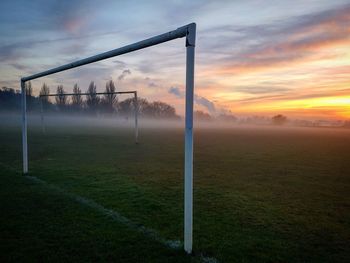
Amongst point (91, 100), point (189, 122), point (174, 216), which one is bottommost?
point (174, 216)

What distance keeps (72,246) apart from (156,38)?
110 inches

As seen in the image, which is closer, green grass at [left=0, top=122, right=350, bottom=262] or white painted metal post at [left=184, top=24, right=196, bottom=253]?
white painted metal post at [left=184, top=24, right=196, bottom=253]

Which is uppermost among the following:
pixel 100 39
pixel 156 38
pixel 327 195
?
pixel 100 39

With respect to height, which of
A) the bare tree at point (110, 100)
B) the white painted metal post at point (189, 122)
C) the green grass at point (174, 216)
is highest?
the bare tree at point (110, 100)

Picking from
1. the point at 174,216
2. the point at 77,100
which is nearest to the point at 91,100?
the point at 77,100

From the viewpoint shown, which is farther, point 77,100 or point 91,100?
point 77,100

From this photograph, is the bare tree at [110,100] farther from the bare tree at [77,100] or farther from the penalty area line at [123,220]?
the penalty area line at [123,220]

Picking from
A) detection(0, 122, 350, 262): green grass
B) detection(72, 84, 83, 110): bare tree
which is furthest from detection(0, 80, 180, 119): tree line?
detection(0, 122, 350, 262): green grass

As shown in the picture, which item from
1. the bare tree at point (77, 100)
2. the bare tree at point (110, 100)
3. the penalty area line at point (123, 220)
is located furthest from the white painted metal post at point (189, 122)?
the bare tree at point (77, 100)

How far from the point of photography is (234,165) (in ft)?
32.4

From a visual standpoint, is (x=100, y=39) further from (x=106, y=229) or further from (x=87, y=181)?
(x=106, y=229)

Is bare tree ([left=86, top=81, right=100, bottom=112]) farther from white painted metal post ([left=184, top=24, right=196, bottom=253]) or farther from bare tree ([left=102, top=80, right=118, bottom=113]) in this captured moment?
white painted metal post ([left=184, top=24, right=196, bottom=253])

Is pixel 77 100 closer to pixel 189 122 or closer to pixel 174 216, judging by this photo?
pixel 174 216

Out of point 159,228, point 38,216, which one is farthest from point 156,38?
point 38,216
